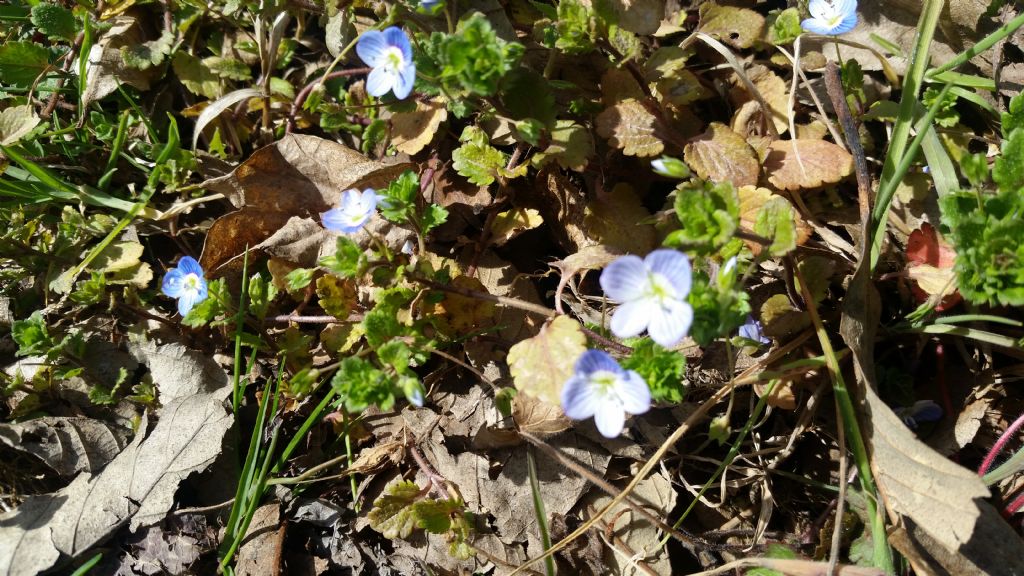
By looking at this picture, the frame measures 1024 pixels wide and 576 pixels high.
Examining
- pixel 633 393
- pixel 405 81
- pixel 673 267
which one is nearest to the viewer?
pixel 673 267

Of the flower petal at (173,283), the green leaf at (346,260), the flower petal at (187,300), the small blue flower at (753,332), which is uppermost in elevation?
the green leaf at (346,260)

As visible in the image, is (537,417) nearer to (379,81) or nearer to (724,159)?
(724,159)

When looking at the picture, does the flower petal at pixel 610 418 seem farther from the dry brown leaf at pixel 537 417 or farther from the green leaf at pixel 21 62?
the green leaf at pixel 21 62

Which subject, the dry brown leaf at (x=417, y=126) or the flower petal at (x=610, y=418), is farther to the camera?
the dry brown leaf at (x=417, y=126)

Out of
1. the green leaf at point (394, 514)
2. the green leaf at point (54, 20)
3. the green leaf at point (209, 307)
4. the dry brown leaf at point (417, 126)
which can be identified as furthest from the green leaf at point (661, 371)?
the green leaf at point (54, 20)

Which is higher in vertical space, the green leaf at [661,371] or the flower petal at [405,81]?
the flower petal at [405,81]

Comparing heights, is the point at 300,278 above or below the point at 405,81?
below

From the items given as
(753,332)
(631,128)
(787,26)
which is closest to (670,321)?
(753,332)
